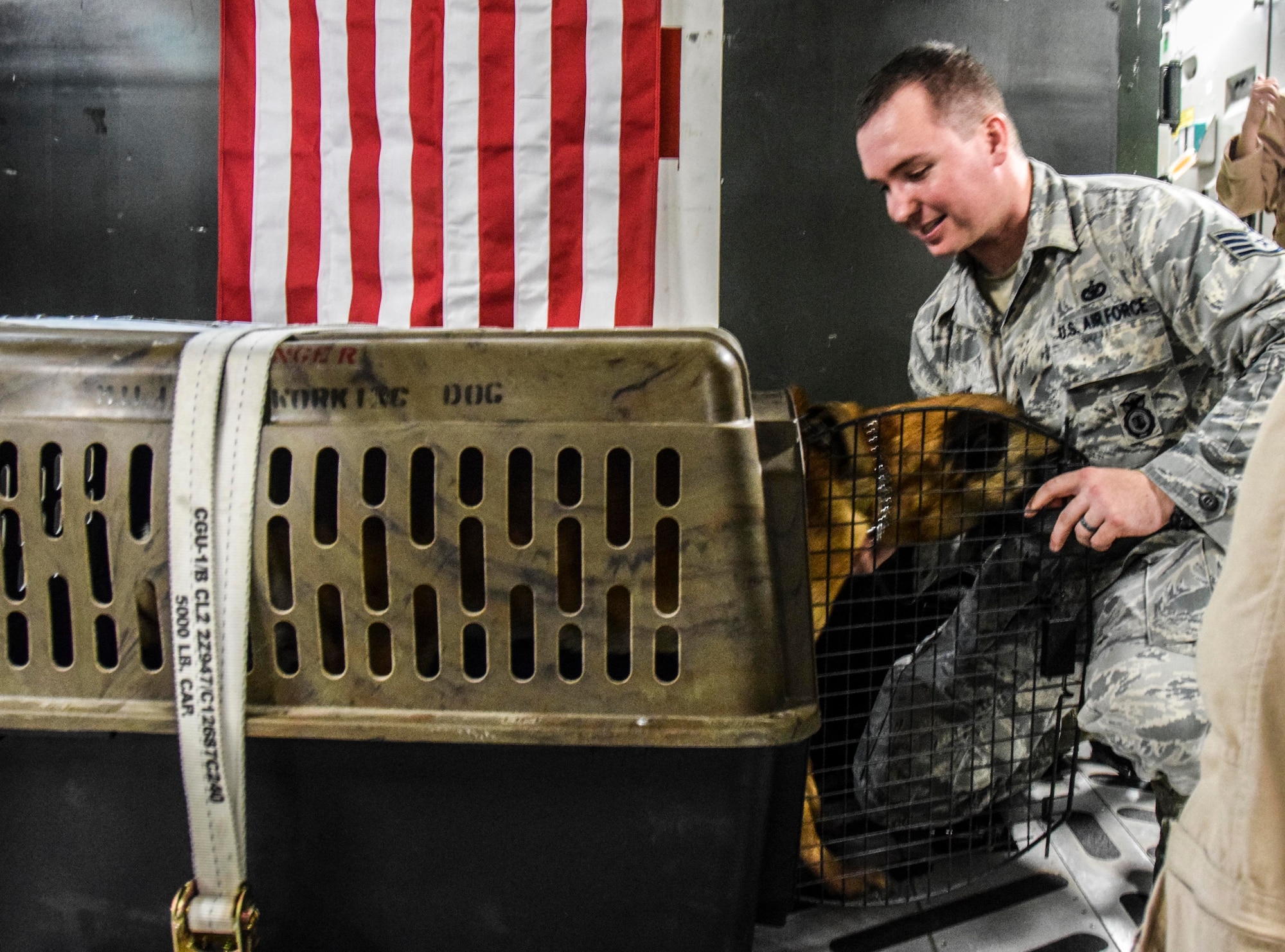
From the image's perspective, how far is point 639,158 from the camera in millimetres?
1628

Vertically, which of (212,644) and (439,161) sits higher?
(439,161)

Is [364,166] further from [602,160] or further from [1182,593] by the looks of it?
[1182,593]

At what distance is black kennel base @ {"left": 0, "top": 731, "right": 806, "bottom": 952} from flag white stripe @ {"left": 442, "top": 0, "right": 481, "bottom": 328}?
1285 millimetres

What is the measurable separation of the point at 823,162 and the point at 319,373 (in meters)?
1.45

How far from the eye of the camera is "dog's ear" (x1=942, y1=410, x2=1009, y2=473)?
1.00 meters

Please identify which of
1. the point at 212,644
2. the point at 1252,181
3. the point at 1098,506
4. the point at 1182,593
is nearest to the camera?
the point at 212,644

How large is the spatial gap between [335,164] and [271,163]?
0.13 m

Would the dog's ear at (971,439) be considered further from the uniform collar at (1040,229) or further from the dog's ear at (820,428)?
the uniform collar at (1040,229)

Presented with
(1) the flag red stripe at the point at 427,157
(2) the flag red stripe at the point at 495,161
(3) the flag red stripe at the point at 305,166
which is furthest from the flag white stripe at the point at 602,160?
(3) the flag red stripe at the point at 305,166

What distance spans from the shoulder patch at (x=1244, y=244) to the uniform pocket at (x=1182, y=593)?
0.36 meters

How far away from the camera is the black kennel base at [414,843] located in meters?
0.50

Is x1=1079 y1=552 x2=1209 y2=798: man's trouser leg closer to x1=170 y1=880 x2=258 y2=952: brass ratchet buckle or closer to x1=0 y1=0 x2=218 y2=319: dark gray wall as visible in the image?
x1=170 y1=880 x2=258 y2=952: brass ratchet buckle

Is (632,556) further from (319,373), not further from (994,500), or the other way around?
(994,500)

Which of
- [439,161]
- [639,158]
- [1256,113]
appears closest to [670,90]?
[639,158]
